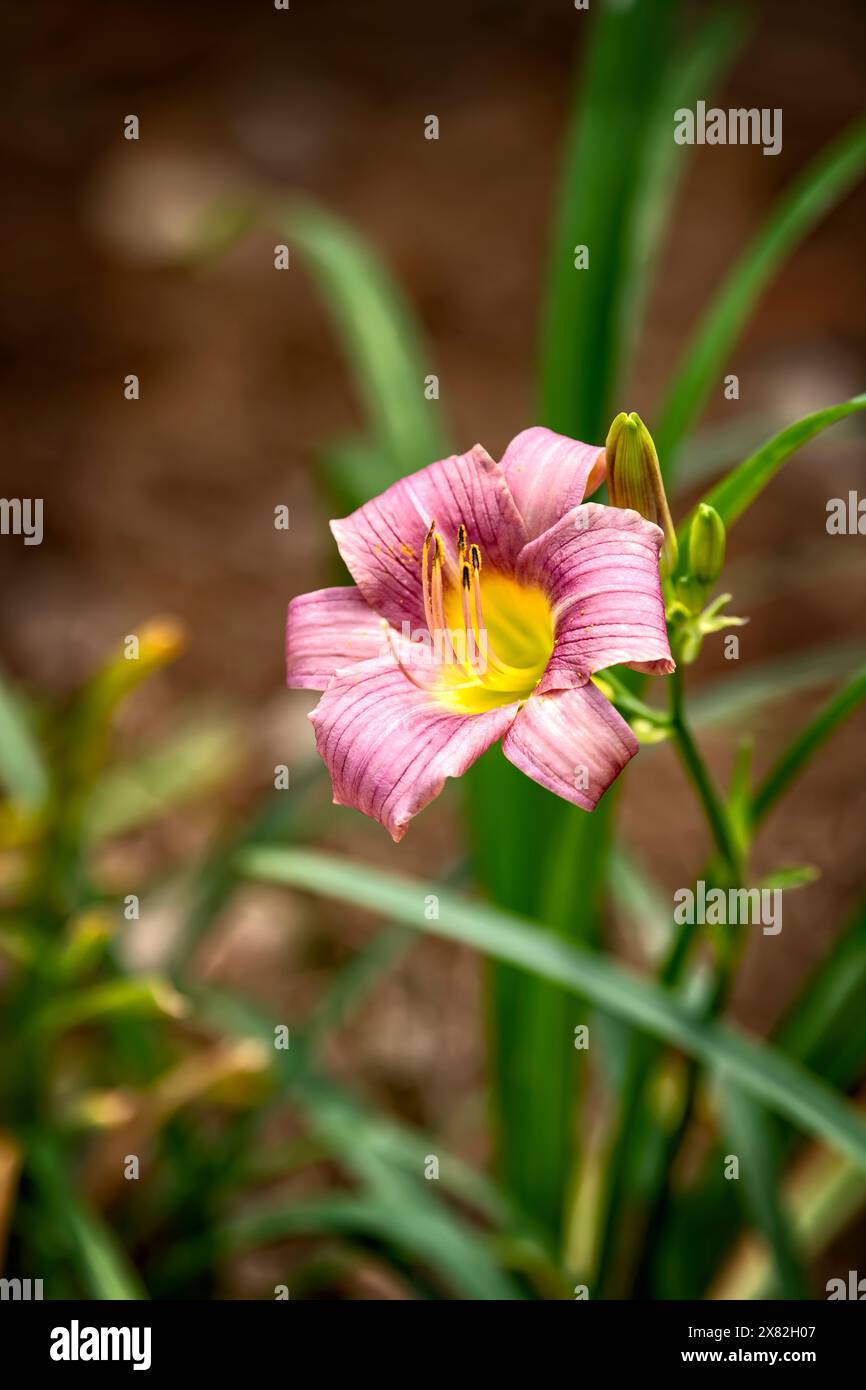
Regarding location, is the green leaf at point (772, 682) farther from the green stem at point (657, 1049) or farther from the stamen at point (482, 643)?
the stamen at point (482, 643)

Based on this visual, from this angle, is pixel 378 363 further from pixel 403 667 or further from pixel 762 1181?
pixel 762 1181

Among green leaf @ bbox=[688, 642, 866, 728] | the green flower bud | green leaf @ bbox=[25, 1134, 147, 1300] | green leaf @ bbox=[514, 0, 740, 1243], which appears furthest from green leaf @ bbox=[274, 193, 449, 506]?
green leaf @ bbox=[25, 1134, 147, 1300]

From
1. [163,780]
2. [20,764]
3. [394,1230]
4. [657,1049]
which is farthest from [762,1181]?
[163,780]

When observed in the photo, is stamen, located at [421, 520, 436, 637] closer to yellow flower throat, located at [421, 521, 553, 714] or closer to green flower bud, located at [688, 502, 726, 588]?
yellow flower throat, located at [421, 521, 553, 714]

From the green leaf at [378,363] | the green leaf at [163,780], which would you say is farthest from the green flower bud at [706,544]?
the green leaf at [163,780]

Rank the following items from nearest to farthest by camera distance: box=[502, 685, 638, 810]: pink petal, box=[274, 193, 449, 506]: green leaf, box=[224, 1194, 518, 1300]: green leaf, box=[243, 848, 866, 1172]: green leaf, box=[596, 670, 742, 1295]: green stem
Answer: box=[502, 685, 638, 810]: pink petal < box=[596, 670, 742, 1295]: green stem < box=[243, 848, 866, 1172]: green leaf < box=[224, 1194, 518, 1300]: green leaf < box=[274, 193, 449, 506]: green leaf

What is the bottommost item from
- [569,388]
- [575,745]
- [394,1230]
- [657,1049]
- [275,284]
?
[394,1230]
